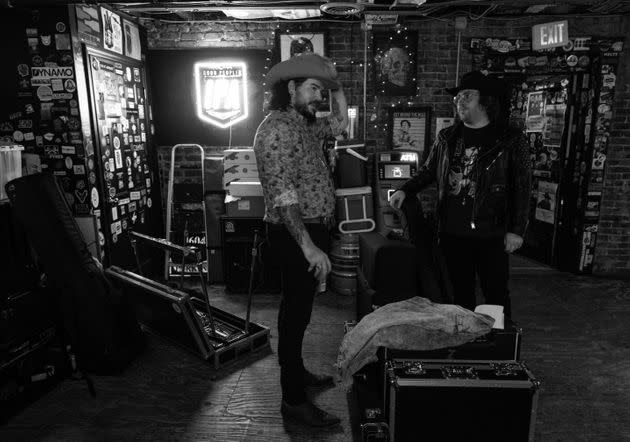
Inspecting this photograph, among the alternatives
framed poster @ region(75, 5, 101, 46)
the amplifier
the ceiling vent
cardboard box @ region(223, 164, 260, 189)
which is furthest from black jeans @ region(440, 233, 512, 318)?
framed poster @ region(75, 5, 101, 46)

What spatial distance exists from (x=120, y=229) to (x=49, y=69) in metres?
1.51

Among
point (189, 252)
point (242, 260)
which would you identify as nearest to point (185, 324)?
point (189, 252)

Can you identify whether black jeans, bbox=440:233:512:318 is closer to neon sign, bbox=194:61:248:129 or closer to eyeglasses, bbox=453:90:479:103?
eyeglasses, bbox=453:90:479:103

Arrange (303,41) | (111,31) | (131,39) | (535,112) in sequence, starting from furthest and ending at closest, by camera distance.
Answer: (535,112)
(303,41)
(131,39)
(111,31)

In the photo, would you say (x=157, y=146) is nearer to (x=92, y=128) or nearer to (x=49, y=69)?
(x=92, y=128)

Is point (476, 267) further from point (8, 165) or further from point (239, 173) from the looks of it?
point (8, 165)

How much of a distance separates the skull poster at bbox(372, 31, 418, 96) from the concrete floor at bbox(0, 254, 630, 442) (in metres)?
2.49

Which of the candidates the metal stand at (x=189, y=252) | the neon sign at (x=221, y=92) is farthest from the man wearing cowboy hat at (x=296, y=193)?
the neon sign at (x=221, y=92)

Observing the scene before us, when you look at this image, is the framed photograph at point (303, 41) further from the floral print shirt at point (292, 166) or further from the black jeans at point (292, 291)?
the black jeans at point (292, 291)

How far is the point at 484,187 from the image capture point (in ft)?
9.02

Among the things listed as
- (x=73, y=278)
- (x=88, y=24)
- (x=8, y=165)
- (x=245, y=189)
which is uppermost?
(x=88, y=24)

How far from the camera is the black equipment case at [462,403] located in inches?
75.5

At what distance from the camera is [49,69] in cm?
361

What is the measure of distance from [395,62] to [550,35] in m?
1.52
